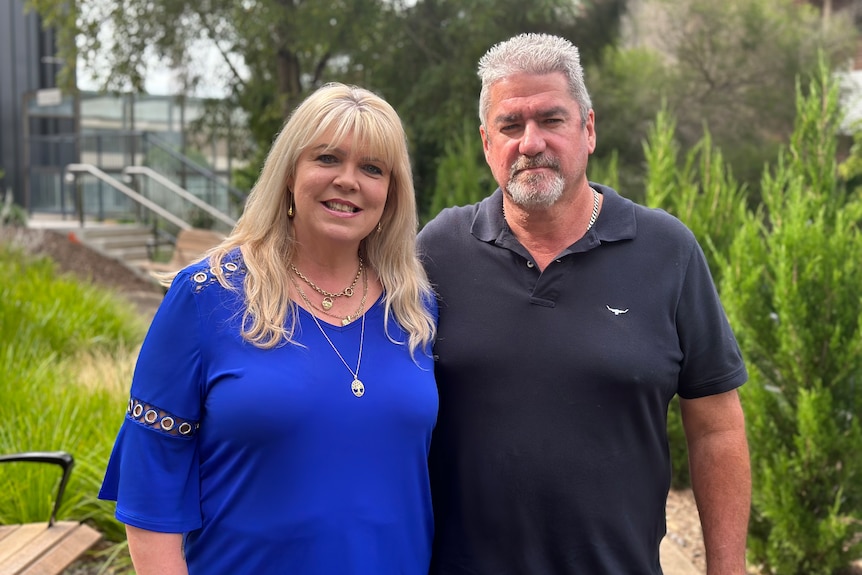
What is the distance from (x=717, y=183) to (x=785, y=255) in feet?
7.79

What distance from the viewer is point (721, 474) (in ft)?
8.77

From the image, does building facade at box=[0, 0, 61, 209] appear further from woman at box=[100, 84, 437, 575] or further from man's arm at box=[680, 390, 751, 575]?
man's arm at box=[680, 390, 751, 575]

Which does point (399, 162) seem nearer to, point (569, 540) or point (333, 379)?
point (333, 379)

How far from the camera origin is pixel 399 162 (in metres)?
2.45

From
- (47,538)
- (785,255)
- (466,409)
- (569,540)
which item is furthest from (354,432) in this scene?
(785,255)

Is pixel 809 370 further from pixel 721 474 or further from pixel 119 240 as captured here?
pixel 119 240

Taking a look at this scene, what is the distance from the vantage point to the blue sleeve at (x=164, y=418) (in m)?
2.13

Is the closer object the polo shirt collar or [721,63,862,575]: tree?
the polo shirt collar

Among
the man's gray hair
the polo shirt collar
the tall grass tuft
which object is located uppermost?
the man's gray hair

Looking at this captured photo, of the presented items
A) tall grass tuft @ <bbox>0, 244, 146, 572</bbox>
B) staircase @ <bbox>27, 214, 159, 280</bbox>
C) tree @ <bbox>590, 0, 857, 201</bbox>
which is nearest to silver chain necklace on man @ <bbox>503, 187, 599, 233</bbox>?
tall grass tuft @ <bbox>0, 244, 146, 572</bbox>

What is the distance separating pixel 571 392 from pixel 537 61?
0.96 m

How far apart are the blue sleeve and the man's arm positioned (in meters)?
1.50

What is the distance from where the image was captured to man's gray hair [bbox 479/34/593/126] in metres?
2.59

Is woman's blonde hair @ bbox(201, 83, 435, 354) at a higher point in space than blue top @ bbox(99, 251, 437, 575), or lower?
higher
